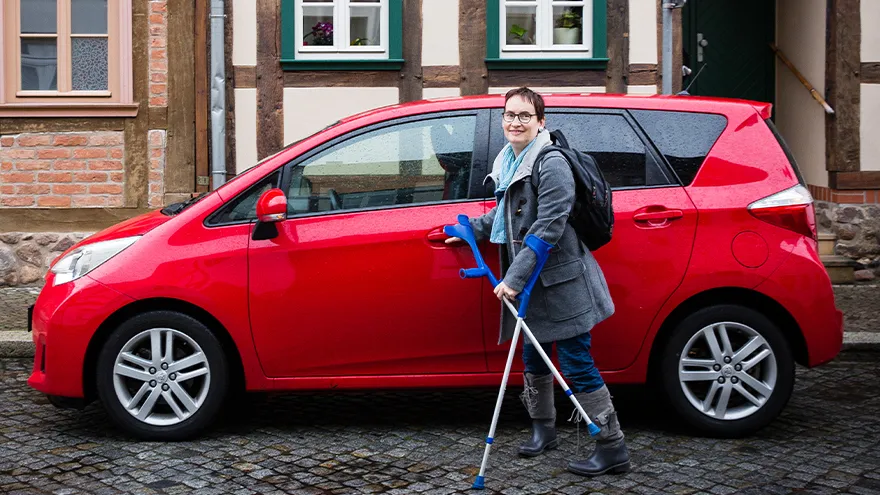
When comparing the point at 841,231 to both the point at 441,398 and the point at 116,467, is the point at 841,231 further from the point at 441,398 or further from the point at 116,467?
the point at 116,467

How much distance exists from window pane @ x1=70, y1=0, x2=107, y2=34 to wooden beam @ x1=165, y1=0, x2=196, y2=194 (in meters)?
0.67

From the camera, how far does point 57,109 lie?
1166cm

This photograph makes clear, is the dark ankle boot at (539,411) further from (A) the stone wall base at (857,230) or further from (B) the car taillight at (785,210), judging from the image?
(A) the stone wall base at (857,230)

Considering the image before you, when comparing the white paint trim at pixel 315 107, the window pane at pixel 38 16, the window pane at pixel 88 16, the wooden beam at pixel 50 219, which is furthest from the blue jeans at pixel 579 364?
the window pane at pixel 38 16

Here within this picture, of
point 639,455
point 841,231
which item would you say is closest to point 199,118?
point 841,231

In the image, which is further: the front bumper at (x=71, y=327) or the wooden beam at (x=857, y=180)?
the wooden beam at (x=857, y=180)

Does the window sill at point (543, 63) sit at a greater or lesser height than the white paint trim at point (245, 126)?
greater

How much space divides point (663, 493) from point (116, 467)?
243cm

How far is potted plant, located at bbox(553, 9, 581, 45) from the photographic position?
1205 centimetres

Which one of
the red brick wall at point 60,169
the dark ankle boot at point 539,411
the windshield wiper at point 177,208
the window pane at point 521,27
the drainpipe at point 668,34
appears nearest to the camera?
the dark ankle boot at point 539,411

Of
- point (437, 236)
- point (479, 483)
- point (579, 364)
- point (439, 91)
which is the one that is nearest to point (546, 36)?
point (439, 91)

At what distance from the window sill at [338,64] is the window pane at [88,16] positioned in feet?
5.75

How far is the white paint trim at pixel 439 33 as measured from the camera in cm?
1184

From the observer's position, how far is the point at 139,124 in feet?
38.5
